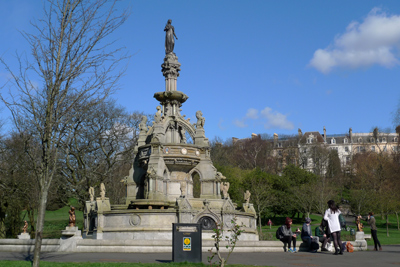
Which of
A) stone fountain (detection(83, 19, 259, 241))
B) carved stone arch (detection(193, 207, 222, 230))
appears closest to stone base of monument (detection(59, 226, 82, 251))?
stone fountain (detection(83, 19, 259, 241))

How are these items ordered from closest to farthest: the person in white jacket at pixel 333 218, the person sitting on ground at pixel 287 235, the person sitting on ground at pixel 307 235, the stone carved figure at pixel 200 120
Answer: the person in white jacket at pixel 333 218 < the person sitting on ground at pixel 287 235 < the person sitting on ground at pixel 307 235 < the stone carved figure at pixel 200 120

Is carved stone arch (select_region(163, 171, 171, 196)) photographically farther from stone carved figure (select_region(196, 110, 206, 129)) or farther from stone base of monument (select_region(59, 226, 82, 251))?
stone base of monument (select_region(59, 226, 82, 251))

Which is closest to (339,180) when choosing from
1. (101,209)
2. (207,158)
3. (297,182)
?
(297,182)

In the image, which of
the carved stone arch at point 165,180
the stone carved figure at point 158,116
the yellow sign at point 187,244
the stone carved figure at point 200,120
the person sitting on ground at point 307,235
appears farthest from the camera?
Answer: the stone carved figure at point 200,120

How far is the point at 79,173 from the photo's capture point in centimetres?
4078

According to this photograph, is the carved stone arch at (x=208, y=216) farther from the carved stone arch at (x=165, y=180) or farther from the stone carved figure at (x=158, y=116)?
the stone carved figure at (x=158, y=116)

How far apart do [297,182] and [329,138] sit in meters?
62.3

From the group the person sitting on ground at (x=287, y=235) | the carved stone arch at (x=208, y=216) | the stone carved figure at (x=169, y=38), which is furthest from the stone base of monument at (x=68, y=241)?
the stone carved figure at (x=169, y=38)

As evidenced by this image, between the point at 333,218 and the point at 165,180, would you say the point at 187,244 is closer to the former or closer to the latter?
the point at 333,218

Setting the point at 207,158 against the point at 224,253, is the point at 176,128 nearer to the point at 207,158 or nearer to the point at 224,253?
the point at 207,158

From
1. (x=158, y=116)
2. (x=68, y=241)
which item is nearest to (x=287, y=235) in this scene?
(x=68, y=241)

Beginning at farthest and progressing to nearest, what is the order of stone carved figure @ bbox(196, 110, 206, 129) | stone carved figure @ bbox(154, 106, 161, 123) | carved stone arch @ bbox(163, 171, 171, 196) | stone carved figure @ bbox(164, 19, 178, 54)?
stone carved figure @ bbox(164, 19, 178, 54) < stone carved figure @ bbox(196, 110, 206, 129) < stone carved figure @ bbox(154, 106, 161, 123) < carved stone arch @ bbox(163, 171, 171, 196)

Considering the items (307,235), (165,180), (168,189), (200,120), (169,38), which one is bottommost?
(307,235)

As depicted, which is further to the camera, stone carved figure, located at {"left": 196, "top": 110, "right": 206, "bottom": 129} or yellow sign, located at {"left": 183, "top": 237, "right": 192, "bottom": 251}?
stone carved figure, located at {"left": 196, "top": 110, "right": 206, "bottom": 129}
